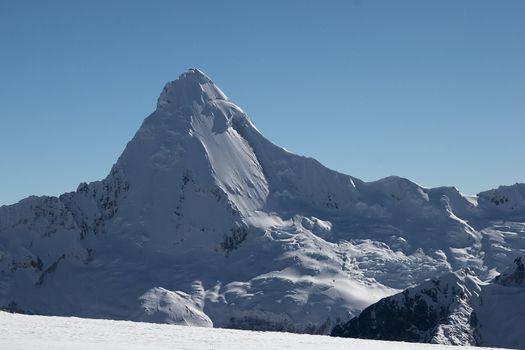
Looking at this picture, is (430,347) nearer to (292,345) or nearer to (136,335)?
(292,345)

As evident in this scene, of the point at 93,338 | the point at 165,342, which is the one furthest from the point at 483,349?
the point at 93,338

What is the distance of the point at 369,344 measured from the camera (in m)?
78.7

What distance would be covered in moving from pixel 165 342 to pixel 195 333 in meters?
7.98

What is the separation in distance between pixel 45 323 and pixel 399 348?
1265 inches

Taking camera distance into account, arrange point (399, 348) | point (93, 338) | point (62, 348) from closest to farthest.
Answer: point (62, 348) < point (93, 338) < point (399, 348)

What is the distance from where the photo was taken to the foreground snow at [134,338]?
211ft

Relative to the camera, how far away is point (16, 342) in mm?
61781

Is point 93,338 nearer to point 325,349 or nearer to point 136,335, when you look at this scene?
point 136,335

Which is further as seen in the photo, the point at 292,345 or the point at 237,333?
the point at 237,333

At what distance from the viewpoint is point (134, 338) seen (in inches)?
2741

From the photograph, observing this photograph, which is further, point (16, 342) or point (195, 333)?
point (195, 333)

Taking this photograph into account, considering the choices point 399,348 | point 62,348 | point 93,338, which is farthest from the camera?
point 399,348

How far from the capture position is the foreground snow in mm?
64188

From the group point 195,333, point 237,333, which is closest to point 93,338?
point 195,333
